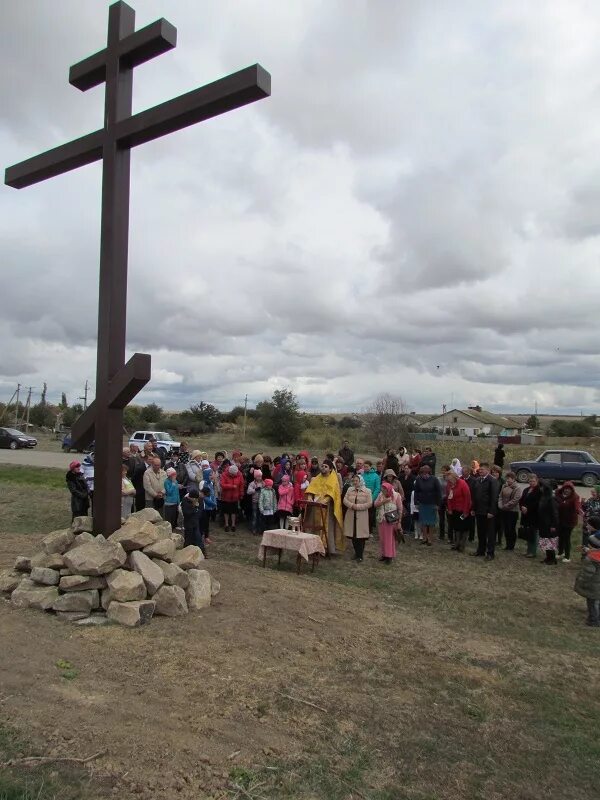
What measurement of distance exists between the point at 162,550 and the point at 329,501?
15.7 feet

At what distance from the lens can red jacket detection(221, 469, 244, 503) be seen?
492 inches

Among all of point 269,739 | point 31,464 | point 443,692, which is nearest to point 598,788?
point 443,692

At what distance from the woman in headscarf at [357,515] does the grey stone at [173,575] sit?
456 cm

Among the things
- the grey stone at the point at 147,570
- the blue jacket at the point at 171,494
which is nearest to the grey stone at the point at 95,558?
the grey stone at the point at 147,570

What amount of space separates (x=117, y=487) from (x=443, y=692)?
12.0ft

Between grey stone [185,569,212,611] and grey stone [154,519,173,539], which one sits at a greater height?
grey stone [154,519,173,539]

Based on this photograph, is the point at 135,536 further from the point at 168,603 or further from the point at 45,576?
the point at 45,576

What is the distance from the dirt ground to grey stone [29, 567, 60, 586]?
1.18 feet

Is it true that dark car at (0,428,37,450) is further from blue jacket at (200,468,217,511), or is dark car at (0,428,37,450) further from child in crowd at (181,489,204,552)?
child in crowd at (181,489,204,552)

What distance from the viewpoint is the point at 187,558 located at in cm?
676

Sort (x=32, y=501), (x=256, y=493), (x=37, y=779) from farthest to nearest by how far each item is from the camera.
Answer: (x=32, y=501) < (x=256, y=493) < (x=37, y=779)

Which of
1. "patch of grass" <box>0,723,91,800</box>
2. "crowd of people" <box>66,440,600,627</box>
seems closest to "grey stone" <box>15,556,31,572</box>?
"crowd of people" <box>66,440,600,627</box>

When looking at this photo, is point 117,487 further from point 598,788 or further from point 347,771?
point 598,788

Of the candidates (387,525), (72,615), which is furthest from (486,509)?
(72,615)
